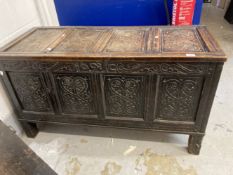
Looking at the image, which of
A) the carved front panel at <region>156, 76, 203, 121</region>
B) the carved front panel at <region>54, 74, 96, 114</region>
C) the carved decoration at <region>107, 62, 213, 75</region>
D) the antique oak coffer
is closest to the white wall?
the antique oak coffer

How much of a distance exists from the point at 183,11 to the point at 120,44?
73 centimetres

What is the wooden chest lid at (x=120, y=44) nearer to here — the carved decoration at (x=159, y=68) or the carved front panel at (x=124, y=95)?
the carved decoration at (x=159, y=68)

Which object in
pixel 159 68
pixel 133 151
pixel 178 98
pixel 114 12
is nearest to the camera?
pixel 159 68

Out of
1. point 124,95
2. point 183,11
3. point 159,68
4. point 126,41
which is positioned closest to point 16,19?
point 126,41

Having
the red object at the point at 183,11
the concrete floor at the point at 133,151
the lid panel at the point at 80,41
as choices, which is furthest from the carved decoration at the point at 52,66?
the red object at the point at 183,11

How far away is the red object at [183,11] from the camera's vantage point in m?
1.56

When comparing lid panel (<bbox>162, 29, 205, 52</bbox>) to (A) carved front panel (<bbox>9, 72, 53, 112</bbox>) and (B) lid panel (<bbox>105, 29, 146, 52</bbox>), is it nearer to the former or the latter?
(B) lid panel (<bbox>105, 29, 146, 52</bbox>)

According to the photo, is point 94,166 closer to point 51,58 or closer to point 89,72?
point 89,72

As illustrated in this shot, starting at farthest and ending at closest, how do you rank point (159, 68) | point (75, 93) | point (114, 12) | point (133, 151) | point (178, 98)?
1. point (114, 12)
2. point (133, 151)
3. point (75, 93)
4. point (178, 98)
5. point (159, 68)

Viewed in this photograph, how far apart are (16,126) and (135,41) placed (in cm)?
119

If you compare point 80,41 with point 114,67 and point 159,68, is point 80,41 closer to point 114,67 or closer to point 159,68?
point 114,67

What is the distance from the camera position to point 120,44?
1249 millimetres

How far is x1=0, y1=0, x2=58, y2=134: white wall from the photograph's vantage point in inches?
57.2

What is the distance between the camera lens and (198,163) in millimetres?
1365
